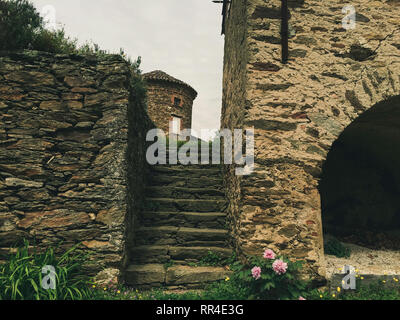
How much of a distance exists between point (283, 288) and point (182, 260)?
1475 mm

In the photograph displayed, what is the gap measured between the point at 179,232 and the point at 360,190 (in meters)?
4.03

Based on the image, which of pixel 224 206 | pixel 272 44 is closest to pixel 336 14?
pixel 272 44

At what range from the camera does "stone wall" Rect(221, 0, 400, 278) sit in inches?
129

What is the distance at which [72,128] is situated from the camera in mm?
3613

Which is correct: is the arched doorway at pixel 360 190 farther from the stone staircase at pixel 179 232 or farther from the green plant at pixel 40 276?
the green plant at pixel 40 276

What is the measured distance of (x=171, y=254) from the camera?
3.87m

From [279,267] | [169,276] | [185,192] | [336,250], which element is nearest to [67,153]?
[169,276]

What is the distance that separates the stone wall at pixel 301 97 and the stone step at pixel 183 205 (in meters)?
1.11

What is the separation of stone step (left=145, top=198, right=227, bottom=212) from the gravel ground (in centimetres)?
184

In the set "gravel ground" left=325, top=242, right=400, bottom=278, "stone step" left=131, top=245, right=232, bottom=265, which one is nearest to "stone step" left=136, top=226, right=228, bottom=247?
"stone step" left=131, top=245, right=232, bottom=265

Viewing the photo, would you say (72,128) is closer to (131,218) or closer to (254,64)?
(131,218)

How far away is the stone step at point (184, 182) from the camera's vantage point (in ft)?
17.3

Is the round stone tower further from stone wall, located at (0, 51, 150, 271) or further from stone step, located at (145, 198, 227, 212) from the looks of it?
stone wall, located at (0, 51, 150, 271)

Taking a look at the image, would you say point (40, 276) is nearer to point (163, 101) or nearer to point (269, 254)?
point (269, 254)
